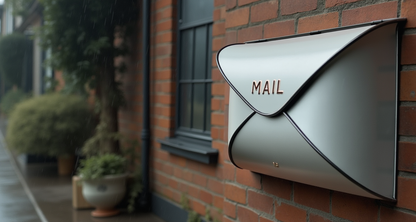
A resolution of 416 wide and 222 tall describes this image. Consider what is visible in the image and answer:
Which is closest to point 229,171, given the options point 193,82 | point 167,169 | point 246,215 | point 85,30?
point 246,215

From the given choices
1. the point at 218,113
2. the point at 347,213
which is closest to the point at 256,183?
the point at 347,213

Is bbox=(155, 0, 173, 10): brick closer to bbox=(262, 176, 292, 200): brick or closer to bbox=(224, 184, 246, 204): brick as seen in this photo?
bbox=(224, 184, 246, 204): brick

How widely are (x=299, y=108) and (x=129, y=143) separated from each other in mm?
4074

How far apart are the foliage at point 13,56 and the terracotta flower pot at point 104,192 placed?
53.4ft

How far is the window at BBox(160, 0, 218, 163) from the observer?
398cm

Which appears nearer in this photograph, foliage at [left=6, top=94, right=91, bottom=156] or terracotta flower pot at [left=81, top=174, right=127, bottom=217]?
terracotta flower pot at [left=81, top=174, right=127, bottom=217]

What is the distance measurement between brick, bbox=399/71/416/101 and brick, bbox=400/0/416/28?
0.16m

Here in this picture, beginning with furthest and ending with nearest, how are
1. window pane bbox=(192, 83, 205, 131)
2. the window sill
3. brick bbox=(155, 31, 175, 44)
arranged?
brick bbox=(155, 31, 175, 44), window pane bbox=(192, 83, 205, 131), the window sill

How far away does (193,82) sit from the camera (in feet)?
13.9

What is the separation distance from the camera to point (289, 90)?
1537 mm

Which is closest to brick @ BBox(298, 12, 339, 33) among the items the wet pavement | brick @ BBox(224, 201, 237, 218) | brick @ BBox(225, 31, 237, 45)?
brick @ BBox(225, 31, 237, 45)

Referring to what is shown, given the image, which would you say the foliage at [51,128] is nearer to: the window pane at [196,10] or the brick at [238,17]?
the window pane at [196,10]

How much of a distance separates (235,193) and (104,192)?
2.65 m

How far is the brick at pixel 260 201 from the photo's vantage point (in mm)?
2025
